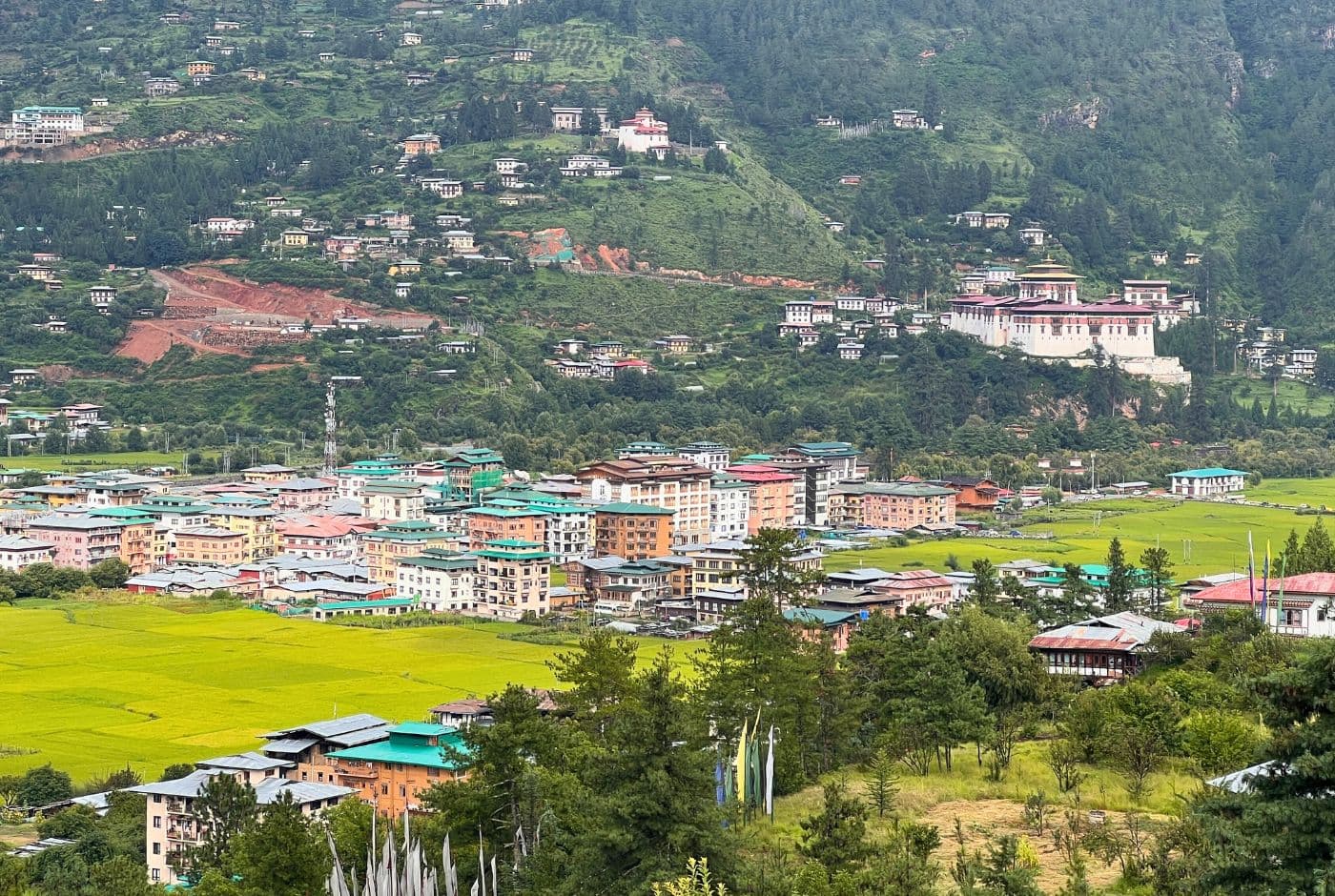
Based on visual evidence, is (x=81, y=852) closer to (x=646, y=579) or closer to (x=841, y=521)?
(x=646, y=579)

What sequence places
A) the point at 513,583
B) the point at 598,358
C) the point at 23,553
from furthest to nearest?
the point at 598,358 → the point at 23,553 → the point at 513,583

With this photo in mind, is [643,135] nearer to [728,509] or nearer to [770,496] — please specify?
[770,496]

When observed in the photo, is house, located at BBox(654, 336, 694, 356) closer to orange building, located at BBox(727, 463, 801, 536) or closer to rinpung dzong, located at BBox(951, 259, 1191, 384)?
rinpung dzong, located at BBox(951, 259, 1191, 384)

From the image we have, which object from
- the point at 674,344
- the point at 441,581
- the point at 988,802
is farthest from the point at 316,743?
the point at 674,344

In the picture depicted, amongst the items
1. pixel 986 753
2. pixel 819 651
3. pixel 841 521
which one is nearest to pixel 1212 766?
pixel 986 753

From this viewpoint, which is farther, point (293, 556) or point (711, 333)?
point (711, 333)

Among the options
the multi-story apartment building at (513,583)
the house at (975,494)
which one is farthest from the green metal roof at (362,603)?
the house at (975,494)
